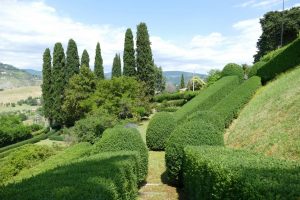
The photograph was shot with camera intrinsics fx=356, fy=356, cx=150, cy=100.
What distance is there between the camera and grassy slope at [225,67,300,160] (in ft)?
46.1

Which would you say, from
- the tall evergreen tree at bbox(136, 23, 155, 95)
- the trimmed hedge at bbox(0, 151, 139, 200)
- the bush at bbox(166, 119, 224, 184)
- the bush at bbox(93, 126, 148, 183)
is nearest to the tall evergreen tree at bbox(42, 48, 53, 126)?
the tall evergreen tree at bbox(136, 23, 155, 95)

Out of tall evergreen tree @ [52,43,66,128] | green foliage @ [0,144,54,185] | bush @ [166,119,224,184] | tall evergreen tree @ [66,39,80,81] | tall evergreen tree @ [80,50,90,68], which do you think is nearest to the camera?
bush @ [166,119,224,184]

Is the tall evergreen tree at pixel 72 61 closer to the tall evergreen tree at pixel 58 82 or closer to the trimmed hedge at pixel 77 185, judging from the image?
the tall evergreen tree at pixel 58 82

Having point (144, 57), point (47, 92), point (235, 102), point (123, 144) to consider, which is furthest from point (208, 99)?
point (47, 92)

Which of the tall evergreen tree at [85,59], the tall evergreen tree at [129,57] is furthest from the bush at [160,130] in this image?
the tall evergreen tree at [85,59]

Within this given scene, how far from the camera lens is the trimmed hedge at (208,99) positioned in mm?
24594

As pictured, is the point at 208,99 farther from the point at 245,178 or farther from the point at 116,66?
the point at 116,66

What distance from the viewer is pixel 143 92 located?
42156mm

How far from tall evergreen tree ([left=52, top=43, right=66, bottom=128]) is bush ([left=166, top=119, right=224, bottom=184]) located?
39.4m

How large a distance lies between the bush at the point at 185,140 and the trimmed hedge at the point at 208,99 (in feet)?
26.5

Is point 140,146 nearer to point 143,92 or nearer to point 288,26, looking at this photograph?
point 143,92

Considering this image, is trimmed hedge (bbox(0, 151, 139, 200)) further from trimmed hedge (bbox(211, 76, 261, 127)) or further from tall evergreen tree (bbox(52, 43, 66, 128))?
tall evergreen tree (bbox(52, 43, 66, 128))

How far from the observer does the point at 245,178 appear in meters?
6.05

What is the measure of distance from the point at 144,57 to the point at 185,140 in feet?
105
